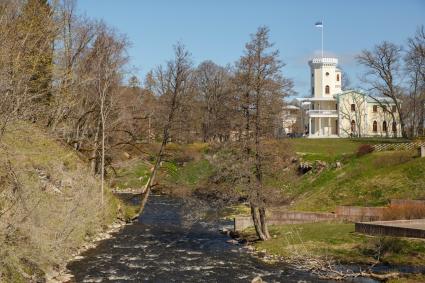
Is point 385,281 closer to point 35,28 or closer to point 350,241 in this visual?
point 350,241

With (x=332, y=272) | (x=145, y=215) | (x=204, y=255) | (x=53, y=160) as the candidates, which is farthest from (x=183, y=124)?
(x=332, y=272)

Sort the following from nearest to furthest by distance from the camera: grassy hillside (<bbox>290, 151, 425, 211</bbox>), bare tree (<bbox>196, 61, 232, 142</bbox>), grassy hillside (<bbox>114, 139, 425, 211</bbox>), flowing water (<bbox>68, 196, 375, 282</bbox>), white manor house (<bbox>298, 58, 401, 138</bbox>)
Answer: flowing water (<bbox>68, 196, 375, 282</bbox>), grassy hillside (<bbox>114, 139, 425, 211</bbox>), grassy hillside (<bbox>290, 151, 425, 211</bbox>), bare tree (<bbox>196, 61, 232, 142</bbox>), white manor house (<bbox>298, 58, 401, 138</bbox>)

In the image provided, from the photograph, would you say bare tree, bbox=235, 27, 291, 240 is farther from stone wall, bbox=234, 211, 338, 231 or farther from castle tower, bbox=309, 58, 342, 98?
castle tower, bbox=309, 58, 342, 98

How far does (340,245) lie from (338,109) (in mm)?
66354

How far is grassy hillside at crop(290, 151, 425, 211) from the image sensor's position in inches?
1496

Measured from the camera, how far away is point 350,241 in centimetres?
2684

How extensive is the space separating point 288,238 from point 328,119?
64.3 meters

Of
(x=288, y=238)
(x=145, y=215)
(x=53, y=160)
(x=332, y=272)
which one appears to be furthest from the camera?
(x=145, y=215)

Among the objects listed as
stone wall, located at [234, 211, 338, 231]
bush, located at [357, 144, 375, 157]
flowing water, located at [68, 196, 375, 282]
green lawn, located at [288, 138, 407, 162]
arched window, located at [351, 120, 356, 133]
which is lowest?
flowing water, located at [68, 196, 375, 282]

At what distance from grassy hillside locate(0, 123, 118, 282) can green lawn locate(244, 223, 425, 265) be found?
30.3 feet

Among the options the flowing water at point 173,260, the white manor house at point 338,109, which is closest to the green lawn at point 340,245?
the flowing water at point 173,260

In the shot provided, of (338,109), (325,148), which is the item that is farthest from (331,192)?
(338,109)

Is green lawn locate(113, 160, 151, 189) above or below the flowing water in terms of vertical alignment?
above

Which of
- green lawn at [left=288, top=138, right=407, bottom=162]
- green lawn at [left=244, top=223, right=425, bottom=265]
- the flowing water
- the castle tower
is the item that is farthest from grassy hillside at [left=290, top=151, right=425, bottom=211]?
the castle tower
